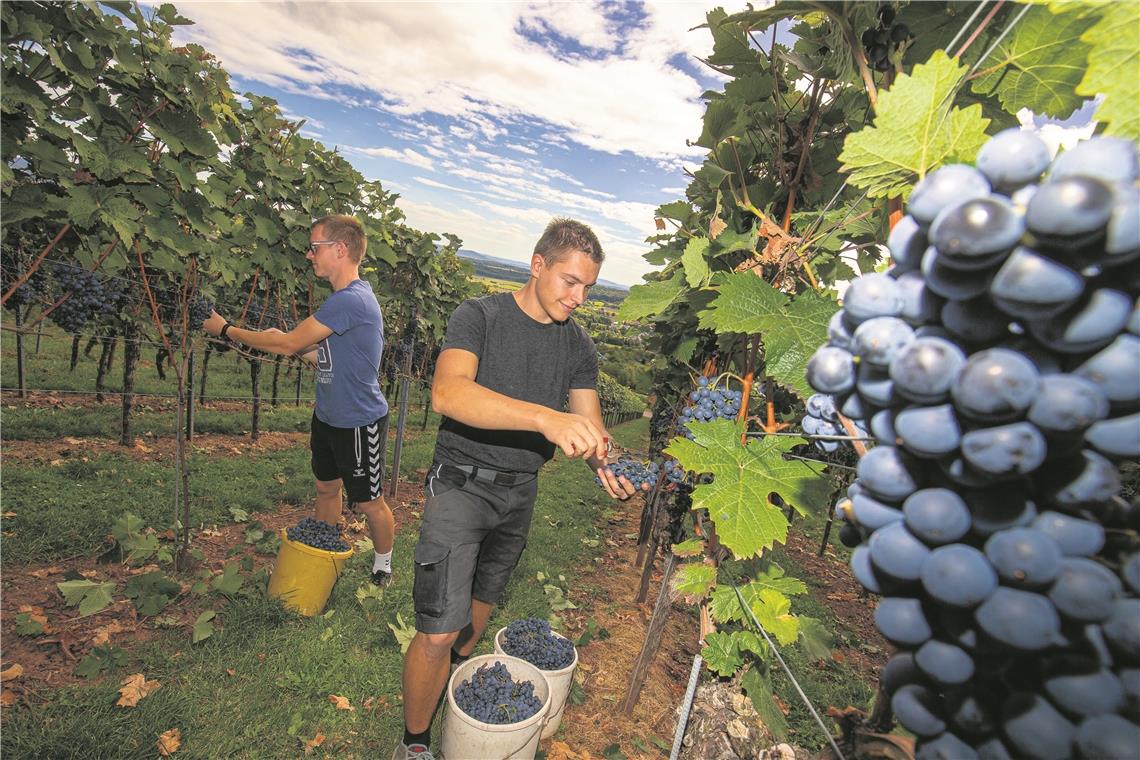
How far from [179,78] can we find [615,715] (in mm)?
4927

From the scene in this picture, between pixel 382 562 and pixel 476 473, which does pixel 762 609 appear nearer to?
pixel 476 473

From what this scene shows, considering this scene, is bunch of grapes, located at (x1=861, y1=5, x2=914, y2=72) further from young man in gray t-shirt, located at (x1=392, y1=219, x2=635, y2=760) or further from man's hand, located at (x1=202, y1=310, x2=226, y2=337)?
man's hand, located at (x1=202, y1=310, x2=226, y2=337)

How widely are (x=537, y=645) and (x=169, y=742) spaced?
191cm

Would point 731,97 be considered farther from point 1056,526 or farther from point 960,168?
point 1056,526

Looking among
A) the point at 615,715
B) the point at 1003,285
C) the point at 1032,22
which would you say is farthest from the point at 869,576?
the point at 615,715

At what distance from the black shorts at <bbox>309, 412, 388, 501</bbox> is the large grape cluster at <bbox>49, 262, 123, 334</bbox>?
5672mm

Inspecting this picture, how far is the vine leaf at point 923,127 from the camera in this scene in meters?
0.78

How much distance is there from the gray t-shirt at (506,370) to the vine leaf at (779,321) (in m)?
1.35

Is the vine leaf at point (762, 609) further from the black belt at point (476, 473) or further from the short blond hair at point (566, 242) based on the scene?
the short blond hair at point (566, 242)

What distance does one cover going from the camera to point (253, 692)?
3.00 meters

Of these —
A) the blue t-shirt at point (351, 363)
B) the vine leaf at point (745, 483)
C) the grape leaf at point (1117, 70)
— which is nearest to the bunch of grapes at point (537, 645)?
the blue t-shirt at point (351, 363)

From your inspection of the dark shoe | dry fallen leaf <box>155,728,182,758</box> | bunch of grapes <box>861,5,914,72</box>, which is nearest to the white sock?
dry fallen leaf <box>155,728,182,758</box>

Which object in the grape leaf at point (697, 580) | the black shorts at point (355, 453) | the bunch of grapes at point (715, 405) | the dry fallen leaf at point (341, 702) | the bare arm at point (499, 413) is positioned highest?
the bunch of grapes at point (715, 405)

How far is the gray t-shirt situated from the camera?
2.60 meters
